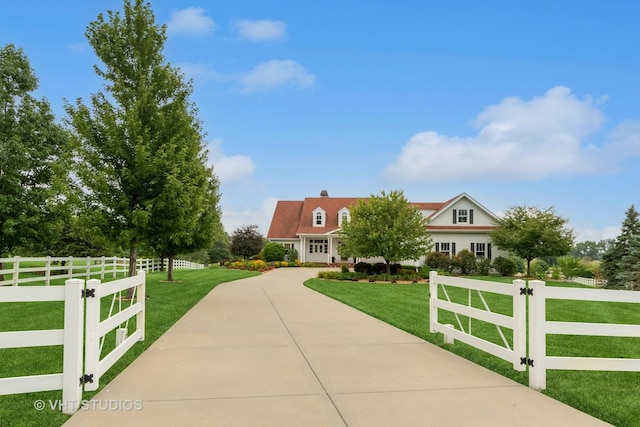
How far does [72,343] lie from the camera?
440 centimetres

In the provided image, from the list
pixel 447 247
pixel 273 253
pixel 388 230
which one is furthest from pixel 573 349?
pixel 273 253

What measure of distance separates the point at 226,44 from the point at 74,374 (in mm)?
14408

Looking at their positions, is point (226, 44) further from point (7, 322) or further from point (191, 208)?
point (7, 322)

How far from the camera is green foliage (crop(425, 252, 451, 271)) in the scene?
109ft

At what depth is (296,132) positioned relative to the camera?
895 inches

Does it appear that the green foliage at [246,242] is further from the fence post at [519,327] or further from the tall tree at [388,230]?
the fence post at [519,327]

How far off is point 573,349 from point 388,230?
1775 centimetres

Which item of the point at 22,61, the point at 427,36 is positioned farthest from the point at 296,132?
the point at 22,61

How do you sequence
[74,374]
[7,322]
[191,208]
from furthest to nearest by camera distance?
[191,208] < [7,322] < [74,374]

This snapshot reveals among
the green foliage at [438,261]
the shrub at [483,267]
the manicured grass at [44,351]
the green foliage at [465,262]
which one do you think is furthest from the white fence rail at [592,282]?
the manicured grass at [44,351]

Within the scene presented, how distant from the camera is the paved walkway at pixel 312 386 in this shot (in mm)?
4176

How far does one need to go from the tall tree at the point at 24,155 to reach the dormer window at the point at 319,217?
86.4 ft

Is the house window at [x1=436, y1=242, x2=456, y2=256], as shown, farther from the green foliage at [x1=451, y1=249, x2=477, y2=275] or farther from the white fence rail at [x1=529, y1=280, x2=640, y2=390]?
the white fence rail at [x1=529, y1=280, x2=640, y2=390]

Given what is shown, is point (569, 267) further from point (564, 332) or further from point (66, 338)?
point (66, 338)
